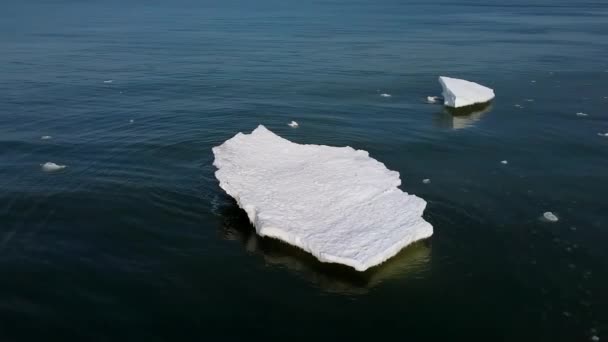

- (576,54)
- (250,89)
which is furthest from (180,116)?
(576,54)

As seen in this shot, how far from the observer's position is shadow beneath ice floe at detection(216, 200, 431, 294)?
1459cm

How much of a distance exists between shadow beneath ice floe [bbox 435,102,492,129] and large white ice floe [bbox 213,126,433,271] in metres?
9.81

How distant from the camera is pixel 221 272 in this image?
1523 centimetres

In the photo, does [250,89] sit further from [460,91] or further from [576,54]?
[576,54]

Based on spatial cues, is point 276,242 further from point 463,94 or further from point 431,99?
point 431,99

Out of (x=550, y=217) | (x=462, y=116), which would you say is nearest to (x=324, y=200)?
(x=550, y=217)

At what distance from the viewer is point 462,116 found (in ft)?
98.6

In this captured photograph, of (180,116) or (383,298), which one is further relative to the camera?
(180,116)

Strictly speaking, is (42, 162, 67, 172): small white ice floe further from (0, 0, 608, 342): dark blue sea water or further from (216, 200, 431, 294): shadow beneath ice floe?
(216, 200, 431, 294): shadow beneath ice floe

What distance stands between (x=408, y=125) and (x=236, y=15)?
6533 cm

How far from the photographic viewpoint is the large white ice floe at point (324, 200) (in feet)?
49.5

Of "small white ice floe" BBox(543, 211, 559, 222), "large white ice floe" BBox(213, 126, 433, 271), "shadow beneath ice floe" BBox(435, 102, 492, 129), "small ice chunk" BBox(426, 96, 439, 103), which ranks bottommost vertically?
"small white ice floe" BBox(543, 211, 559, 222)

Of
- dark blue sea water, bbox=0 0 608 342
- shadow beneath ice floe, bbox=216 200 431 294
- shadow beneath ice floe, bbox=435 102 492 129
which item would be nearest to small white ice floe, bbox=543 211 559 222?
dark blue sea water, bbox=0 0 608 342

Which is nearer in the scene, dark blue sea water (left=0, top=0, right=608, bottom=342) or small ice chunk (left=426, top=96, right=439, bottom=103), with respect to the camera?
dark blue sea water (left=0, top=0, right=608, bottom=342)
